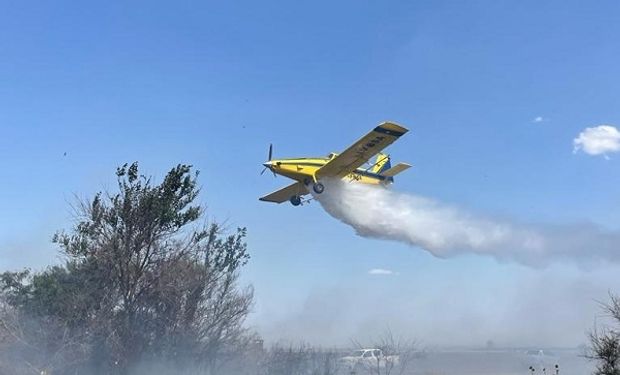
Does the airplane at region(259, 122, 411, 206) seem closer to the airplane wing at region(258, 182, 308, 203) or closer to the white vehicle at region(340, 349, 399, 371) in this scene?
the airplane wing at region(258, 182, 308, 203)

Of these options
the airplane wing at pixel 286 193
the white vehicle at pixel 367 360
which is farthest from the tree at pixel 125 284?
the white vehicle at pixel 367 360

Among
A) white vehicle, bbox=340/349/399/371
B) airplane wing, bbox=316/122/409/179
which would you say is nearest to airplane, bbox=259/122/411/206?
airplane wing, bbox=316/122/409/179

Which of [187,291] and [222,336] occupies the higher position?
[187,291]

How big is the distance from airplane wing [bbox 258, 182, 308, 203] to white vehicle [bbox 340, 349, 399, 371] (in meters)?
26.4

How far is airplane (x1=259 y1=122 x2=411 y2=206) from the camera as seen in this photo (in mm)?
31562

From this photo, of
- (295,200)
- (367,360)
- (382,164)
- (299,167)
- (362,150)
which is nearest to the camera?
(362,150)

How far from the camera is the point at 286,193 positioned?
37156 millimetres

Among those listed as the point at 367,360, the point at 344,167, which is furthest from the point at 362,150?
the point at 367,360

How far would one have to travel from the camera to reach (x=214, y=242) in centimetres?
4334

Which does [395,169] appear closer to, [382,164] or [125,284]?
[382,164]

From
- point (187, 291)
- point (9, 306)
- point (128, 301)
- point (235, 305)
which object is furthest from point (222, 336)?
point (9, 306)

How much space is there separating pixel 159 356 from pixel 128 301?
4.85 metres

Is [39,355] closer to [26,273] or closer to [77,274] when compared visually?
[77,274]

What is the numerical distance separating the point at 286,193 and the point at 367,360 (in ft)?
98.3
